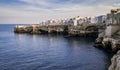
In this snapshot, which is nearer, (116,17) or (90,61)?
(90,61)

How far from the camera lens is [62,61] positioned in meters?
47.0

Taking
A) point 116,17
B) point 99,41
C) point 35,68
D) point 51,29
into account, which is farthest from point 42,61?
point 51,29

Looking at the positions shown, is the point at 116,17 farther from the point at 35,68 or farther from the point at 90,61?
the point at 35,68

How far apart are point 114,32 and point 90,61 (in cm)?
2477

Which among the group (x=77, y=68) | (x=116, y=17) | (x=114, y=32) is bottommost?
(x=77, y=68)

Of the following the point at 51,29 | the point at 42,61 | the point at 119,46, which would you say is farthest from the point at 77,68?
the point at 51,29

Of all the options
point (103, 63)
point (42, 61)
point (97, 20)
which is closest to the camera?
point (103, 63)

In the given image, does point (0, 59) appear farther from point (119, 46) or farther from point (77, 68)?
point (119, 46)

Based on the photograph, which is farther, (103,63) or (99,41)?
(99,41)

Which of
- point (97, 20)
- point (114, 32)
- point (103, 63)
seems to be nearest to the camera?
point (103, 63)

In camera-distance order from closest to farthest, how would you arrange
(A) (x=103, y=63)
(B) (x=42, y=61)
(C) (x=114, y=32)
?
(A) (x=103, y=63)
(B) (x=42, y=61)
(C) (x=114, y=32)

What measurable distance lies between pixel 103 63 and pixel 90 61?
3.53 m

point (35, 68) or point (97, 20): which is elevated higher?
point (97, 20)

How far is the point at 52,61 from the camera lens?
46906mm
